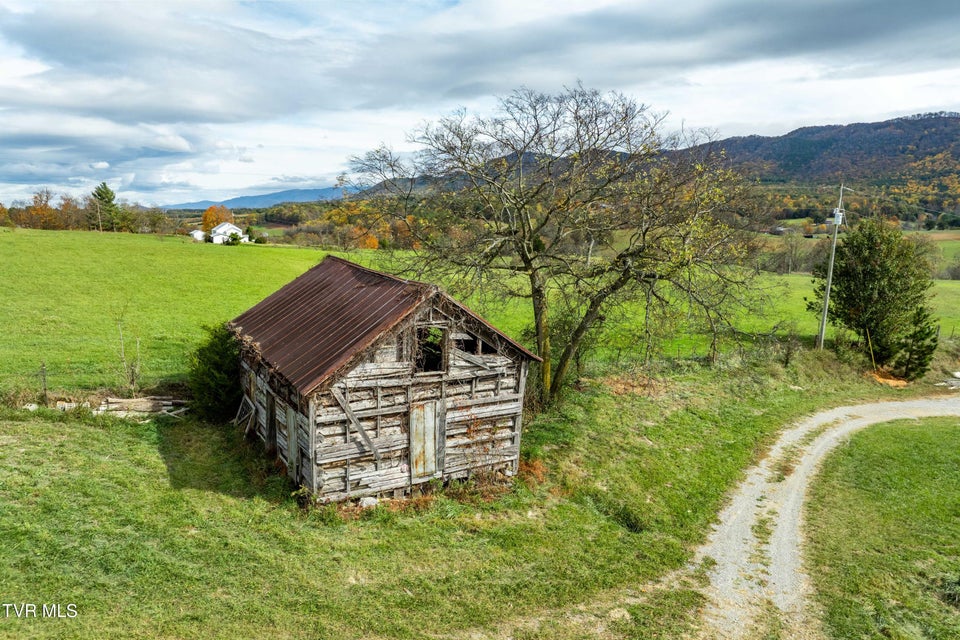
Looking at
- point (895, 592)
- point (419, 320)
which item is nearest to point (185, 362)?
point (419, 320)

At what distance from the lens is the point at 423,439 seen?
47.7 ft

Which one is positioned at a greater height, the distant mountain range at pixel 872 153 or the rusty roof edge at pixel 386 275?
the distant mountain range at pixel 872 153

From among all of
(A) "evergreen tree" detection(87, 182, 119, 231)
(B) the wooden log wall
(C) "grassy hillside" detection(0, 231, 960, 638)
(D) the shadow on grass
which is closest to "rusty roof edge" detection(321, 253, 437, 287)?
(B) the wooden log wall

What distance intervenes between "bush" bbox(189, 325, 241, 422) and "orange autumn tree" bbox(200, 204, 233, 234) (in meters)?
89.3

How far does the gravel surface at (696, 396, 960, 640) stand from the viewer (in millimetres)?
11273

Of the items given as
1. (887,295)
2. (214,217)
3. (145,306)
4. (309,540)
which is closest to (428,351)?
(309,540)

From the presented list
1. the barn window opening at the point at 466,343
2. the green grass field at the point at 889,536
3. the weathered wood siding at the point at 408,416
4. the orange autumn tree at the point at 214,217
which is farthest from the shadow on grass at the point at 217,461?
the orange autumn tree at the point at 214,217

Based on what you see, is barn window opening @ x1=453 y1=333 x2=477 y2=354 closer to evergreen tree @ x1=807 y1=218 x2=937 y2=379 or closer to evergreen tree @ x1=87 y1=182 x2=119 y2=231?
evergreen tree @ x1=807 y1=218 x2=937 y2=379

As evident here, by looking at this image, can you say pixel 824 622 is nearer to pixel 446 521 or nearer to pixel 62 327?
pixel 446 521

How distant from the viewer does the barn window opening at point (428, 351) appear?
14.4 m

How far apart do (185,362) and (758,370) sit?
27.7 meters

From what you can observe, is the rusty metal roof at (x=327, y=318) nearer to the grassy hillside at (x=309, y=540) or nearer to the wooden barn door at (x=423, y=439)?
the wooden barn door at (x=423, y=439)

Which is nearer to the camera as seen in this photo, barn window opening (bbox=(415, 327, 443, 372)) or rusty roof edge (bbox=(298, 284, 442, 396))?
rusty roof edge (bbox=(298, 284, 442, 396))

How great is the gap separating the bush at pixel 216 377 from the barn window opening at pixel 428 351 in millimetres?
6773
